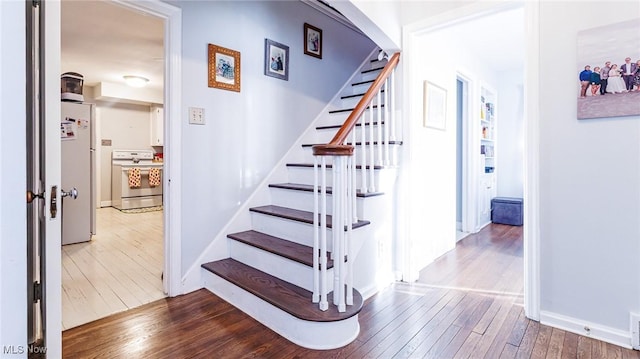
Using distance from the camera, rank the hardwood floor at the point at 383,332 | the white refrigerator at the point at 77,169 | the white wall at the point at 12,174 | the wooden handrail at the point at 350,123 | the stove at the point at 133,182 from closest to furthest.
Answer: the white wall at the point at 12,174
the hardwood floor at the point at 383,332
the wooden handrail at the point at 350,123
the white refrigerator at the point at 77,169
the stove at the point at 133,182

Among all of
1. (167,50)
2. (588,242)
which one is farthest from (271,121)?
(588,242)

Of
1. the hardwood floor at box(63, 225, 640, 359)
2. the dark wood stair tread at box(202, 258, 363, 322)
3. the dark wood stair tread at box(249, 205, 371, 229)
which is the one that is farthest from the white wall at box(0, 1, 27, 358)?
the dark wood stair tread at box(249, 205, 371, 229)

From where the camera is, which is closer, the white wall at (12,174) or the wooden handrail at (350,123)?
the white wall at (12,174)

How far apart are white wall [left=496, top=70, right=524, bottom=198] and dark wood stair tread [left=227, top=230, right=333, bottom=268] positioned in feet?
14.5

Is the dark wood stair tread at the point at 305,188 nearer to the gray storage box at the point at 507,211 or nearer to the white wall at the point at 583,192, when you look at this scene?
the white wall at the point at 583,192

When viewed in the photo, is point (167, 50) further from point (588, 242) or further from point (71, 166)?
point (588, 242)

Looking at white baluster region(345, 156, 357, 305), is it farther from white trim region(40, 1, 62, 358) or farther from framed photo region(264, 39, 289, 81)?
framed photo region(264, 39, 289, 81)

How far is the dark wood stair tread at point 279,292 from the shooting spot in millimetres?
1653

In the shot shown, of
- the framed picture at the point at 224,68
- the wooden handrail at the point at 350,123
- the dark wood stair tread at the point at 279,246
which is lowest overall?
the dark wood stair tread at the point at 279,246

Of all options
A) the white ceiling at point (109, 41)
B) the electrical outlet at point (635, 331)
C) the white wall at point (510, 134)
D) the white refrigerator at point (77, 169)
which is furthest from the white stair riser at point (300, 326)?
the white wall at point (510, 134)

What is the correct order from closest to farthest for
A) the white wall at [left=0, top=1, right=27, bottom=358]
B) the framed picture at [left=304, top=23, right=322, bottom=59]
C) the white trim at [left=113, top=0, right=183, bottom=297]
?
the white wall at [left=0, top=1, right=27, bottom=358] < the white trim at [left=113, top=0, right=183, bottom=297] < the framed picture at [left=304, top=23, right=322, bottom=59]

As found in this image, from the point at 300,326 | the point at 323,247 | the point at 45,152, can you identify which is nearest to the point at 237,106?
the point at 323,247

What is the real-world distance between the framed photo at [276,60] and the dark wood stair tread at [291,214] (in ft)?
3.86

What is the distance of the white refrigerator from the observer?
3521mm
